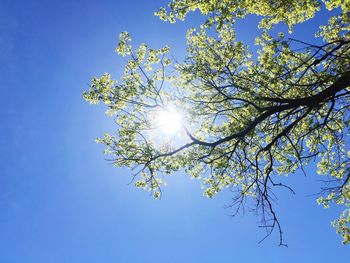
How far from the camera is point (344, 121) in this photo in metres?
17.7

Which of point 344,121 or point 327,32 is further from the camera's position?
point 327,32

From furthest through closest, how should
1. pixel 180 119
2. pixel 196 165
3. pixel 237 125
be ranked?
pixel 196 165 < pixel 180 119 < pixel 237 125

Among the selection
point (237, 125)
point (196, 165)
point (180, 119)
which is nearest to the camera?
point (237, 125)

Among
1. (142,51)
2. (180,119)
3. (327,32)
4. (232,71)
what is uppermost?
(327,32)

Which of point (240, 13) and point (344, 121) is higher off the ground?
point (240, 13)

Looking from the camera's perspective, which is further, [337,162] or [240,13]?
[337,162]

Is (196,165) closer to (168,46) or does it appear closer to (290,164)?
(290,164)

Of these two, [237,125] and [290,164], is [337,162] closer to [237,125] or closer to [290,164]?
[290,164]

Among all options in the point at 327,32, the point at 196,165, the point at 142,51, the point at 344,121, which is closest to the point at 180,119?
the point at 196,165

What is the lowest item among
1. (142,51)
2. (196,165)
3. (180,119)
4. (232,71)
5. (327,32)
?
(196,165)

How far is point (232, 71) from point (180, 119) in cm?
348

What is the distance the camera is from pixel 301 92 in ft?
56.3

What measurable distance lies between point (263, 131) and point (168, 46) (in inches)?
253

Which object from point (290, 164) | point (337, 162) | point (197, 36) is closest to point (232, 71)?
point (197, 36)
